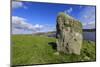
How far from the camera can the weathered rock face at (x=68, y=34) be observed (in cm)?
269

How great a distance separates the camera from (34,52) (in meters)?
2.57

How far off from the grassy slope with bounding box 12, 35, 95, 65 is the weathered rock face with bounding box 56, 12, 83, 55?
0.08 meters

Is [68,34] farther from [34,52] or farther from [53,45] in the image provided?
[34,52]

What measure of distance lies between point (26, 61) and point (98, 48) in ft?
3.49

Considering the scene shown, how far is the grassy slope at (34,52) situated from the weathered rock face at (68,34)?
81 millimetres

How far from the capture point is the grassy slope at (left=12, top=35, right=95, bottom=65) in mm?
2486

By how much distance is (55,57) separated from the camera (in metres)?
2.67

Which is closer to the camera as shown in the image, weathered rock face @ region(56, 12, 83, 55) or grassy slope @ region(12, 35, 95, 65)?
grassy slope @ region(12, 35, 95, 65)

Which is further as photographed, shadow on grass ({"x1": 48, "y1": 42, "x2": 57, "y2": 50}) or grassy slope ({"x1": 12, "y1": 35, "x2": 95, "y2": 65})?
shadow on grass ({"x1": 48, "y1": 42, "x2": 57, "y2": 50})

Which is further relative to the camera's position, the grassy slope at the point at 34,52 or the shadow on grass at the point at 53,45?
the shadow on grass at the point at 53,45

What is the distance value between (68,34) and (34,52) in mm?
520

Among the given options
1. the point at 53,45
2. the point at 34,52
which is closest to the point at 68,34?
the point at 53,45

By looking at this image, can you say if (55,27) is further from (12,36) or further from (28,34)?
(12,36)

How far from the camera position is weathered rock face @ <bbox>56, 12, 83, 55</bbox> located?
2.69m
